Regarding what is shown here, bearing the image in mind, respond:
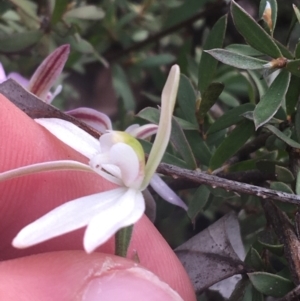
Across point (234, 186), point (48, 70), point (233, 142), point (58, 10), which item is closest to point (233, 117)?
point (233, 142)

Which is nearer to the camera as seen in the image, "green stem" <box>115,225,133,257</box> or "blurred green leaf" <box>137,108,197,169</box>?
"green stem" <box>115,225,133,257</box>

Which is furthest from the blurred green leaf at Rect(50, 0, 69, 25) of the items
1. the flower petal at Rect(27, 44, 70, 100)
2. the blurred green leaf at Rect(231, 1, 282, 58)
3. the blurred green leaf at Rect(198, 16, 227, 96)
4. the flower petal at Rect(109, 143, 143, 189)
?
the flower petal at Rect(109, 143, 143, 189)

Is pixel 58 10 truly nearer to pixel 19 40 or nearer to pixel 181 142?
pixel 19 40

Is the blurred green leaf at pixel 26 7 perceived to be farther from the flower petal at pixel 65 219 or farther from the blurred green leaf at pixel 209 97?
the flower petal at pixel 65 219

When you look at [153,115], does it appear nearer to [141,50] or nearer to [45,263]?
[45,263]

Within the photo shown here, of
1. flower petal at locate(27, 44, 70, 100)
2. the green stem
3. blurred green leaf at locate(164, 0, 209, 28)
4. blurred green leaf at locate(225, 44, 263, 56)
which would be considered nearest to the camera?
the green stem

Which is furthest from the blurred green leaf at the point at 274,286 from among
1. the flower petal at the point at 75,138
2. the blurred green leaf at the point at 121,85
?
the blurred green leaf at the point at 121,85

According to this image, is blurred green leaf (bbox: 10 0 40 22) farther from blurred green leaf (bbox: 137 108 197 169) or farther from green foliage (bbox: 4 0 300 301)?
blurred green leaf (bbox: 137 108 197 169)
